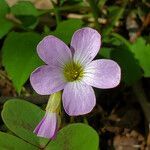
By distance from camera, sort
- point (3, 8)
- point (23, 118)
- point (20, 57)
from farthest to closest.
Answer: point (3, 8) < point (20, 57) < point (23, 118)

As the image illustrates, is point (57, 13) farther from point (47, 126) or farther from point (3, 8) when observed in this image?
point (47, 126)

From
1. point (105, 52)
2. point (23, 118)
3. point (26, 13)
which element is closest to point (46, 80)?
point (23, 118)

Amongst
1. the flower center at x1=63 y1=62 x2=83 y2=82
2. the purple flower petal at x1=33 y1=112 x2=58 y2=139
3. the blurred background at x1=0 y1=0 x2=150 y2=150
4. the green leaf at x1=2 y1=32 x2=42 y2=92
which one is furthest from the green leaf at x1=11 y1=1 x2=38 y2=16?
the purple flower petal at x1=33 y1=112 x2=58 y2=139

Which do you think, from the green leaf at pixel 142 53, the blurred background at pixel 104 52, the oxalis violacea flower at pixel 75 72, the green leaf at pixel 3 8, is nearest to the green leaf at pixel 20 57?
the blurred background at pixel 104 52

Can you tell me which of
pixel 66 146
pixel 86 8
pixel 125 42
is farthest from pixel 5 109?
pixel 86 8

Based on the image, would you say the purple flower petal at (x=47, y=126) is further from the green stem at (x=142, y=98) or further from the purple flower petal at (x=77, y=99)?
the green stem at (x=142, y=98)

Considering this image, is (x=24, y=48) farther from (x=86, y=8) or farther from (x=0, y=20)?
(x=86, y=8)
